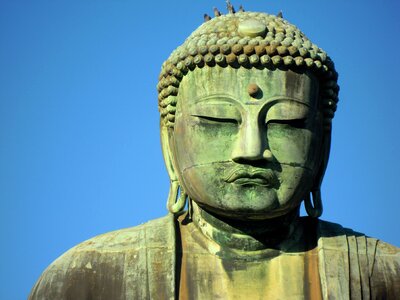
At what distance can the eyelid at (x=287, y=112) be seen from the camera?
42.1ft

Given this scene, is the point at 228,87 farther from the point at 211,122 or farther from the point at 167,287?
the point at 167,287

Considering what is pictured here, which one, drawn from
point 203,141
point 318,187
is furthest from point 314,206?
point 203,141

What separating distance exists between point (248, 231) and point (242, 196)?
716 mm

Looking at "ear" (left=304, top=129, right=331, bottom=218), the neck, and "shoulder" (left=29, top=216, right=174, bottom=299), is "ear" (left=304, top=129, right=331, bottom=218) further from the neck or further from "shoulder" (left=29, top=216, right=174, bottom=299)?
"shoulder" (left=29, top=216, right=174, bottom=299)

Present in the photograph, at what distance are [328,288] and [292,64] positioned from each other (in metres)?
2.46

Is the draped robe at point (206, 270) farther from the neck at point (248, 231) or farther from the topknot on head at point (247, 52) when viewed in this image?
the topknot on head at point (247, 52)

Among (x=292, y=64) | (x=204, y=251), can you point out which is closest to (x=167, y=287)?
(x=204, y=251)

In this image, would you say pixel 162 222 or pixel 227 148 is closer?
pixel 227 148

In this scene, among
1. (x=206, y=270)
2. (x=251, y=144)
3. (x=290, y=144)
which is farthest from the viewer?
(x=206, y=270)

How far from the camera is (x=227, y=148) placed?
12.7 meters

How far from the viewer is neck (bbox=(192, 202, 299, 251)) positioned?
13258 millimetres

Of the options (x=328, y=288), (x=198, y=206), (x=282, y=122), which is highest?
(x=282, y=122)

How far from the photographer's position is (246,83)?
508 inches

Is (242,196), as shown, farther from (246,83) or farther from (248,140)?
(246,83)
